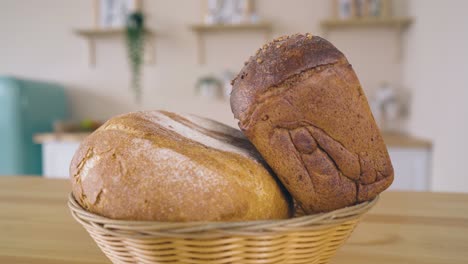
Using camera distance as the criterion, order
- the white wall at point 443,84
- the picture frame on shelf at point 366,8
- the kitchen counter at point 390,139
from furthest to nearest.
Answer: the picture frame on shelf at point 366,8 < the kitchen counter at point 390,139 < the white wall at point 443,84

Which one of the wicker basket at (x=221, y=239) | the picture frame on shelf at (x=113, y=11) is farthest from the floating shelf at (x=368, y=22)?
the wicker basket at (x=221, y=239)

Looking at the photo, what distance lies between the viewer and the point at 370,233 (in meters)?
0.62

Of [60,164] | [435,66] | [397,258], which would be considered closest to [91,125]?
[60,164]

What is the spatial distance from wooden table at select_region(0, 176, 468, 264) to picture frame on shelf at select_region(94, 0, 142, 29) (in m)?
2.08

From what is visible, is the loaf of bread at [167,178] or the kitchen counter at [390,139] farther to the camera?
the kitchen counter at [390,139]

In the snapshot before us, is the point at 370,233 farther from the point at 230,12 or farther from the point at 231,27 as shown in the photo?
the point at 230,12

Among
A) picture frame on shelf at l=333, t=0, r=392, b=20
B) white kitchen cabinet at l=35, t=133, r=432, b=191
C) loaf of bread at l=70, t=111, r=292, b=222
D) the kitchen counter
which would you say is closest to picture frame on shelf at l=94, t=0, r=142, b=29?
the kitchen counter

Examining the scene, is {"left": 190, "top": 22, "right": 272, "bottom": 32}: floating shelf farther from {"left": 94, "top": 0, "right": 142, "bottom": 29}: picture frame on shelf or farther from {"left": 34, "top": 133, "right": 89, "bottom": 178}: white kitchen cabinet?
{"left": 34, "top": 133, "right": 89, "bottom": 178}: white kitchen cabinet

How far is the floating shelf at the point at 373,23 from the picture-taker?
88.0 inches

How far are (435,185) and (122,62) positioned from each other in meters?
2.28

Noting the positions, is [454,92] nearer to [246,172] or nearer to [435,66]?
[435,66]

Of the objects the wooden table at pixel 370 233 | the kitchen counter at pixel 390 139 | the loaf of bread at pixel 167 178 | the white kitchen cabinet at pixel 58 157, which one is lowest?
the white kitchen cabinet at pixel 58 157

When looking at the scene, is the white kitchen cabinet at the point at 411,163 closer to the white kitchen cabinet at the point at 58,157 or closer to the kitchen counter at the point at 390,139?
the kitchen counter at the point at 390,139

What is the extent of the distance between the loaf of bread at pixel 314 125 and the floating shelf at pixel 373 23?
6.44ft
